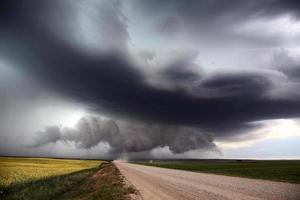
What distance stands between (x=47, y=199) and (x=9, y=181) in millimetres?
14327

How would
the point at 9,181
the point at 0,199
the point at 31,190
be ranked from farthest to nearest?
the point at 9,181
the point at 31,190
the point at 0,199

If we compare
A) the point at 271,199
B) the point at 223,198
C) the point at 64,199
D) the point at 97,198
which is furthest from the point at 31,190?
the point at 271,199

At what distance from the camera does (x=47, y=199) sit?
34.7 m

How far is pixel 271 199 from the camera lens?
23.3m

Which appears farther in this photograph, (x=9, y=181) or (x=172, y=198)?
(x=9, y=181)

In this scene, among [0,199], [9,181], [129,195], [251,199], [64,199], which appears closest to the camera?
[251,199]

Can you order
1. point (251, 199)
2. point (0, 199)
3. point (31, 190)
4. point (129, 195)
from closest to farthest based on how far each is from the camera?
point (251, 199), point (129, 195), point (0, 199), point (31, 190)

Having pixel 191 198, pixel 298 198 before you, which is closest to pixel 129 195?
pixel 191 198

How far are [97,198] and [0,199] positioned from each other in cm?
1311

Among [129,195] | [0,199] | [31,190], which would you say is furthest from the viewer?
[31,190]

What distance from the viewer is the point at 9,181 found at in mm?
46062

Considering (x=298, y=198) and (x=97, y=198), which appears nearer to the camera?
(x=298, y=198)

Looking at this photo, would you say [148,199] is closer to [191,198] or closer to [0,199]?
[191,198]

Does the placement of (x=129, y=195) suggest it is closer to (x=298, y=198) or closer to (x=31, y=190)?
(x=298, y=198)
